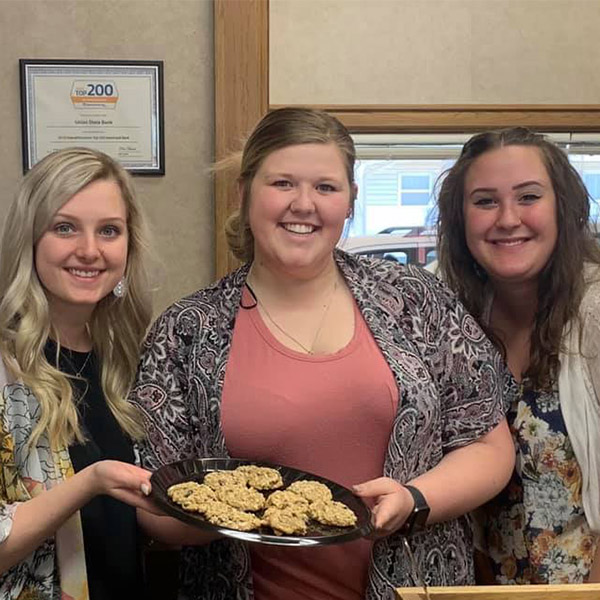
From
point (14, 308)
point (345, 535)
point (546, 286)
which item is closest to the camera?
point (345, 535)

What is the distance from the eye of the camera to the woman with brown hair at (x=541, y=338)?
5.10 feet

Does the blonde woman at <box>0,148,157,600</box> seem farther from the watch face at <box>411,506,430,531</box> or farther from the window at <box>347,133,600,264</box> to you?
the window at <box>347,133,600,264</box>

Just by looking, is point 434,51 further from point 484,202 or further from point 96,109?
point 96,109

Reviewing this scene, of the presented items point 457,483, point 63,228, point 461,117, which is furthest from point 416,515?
point 461,117

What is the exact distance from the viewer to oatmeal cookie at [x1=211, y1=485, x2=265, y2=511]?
1246 millimetres

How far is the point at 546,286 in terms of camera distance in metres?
1.65

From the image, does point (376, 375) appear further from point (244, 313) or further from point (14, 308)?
point (14, 308)

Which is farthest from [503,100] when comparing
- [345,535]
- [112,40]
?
[345,535]

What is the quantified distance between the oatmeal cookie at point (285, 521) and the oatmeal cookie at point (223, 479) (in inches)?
3.2

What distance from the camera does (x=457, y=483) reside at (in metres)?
1.42

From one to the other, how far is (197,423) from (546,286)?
0.82 m

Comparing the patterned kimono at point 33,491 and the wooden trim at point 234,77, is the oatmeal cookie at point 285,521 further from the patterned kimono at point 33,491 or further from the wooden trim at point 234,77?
the wooden trim at point 234,77

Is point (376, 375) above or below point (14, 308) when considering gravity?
below

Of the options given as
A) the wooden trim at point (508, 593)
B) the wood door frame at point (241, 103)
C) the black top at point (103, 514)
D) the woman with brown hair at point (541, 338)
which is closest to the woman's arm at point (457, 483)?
the woman with brown hair at point (541, 338)
